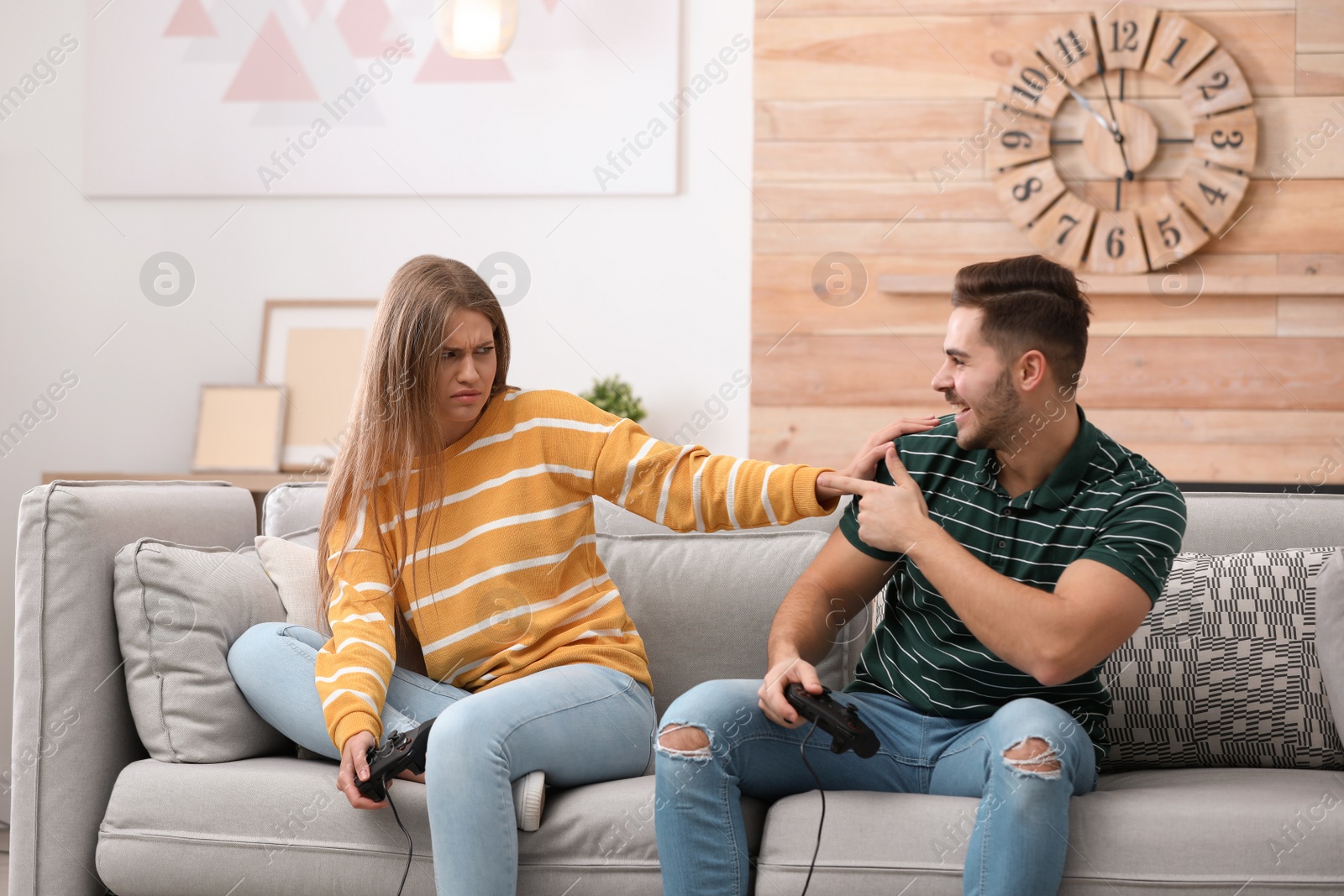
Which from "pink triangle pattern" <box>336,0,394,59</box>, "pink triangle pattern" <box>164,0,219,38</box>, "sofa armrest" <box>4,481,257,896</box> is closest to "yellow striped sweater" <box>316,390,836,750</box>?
"sofa armrest" <box>4,481,257,896</box>

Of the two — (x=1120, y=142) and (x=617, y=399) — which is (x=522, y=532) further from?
(x=1120, y=142)

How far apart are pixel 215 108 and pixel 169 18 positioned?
275 millimetres

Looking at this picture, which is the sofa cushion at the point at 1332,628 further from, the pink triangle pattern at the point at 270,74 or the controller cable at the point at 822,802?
the pink triangle pattern at the point at 270,74

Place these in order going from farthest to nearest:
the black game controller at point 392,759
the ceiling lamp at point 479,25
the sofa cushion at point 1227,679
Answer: the ceiling lamp at point 479,25 < the sofa cushion at point 1227,679 < the black game controller at point 392,759

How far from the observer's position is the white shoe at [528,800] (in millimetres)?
1376

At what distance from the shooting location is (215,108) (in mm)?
3061

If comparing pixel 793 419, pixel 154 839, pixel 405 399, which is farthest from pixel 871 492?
pixel 793 419

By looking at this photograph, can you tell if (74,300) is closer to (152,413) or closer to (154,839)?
(152,413)

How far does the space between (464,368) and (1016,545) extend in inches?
30.0

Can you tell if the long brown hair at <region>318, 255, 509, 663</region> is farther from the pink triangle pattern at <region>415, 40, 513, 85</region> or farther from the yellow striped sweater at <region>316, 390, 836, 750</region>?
the pink triangle pattern at <region>415, 40, 513, 85</region>

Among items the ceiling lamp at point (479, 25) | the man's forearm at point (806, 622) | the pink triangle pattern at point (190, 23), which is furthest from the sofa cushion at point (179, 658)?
the pink triangle pattern at point (190, 23)

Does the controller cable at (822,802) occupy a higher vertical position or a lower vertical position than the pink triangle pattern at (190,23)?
lower

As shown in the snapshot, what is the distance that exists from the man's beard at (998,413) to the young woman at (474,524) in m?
0.11

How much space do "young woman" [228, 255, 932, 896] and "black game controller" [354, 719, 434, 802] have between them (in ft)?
0.23
